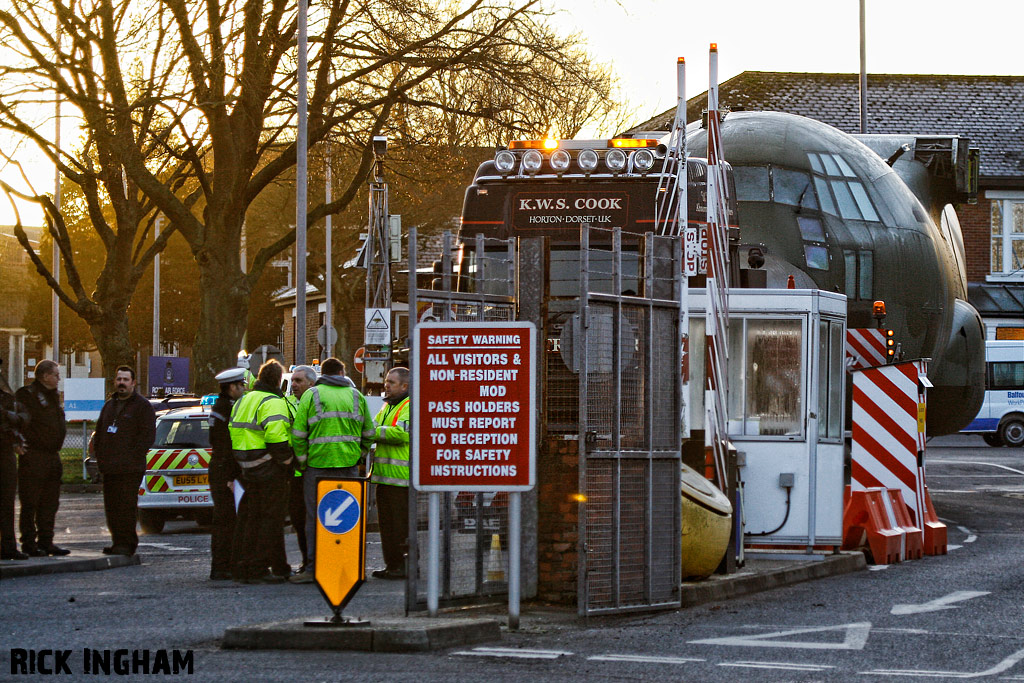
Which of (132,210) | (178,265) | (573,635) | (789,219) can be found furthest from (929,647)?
(178,265)

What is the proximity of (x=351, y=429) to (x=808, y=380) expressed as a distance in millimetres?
4898

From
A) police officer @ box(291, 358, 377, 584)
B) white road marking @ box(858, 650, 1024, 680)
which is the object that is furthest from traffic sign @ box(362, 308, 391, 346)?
white road marking @ box(858, 650, 1024, 680)

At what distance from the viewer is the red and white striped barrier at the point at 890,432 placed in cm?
1650

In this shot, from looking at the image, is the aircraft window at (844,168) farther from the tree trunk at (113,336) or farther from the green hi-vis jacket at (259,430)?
the tree trunk at (113,336)

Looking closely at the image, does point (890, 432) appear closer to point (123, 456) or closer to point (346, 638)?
point (123, 456)

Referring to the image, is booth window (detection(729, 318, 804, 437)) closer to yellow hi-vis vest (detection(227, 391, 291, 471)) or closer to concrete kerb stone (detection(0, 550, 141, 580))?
yellow hi-vis vest (detection(227, 391, 291, 471))

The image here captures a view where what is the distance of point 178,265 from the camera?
70.2 m

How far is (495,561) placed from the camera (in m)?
11.5

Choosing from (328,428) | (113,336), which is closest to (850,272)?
(328,428)

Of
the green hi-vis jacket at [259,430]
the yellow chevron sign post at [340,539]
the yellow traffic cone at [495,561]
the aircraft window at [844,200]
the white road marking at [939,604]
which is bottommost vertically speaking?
the white road marking at [939,604]

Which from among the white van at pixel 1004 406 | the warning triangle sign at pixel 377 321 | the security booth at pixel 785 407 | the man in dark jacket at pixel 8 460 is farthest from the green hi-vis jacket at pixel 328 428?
the white van at pixel 1004 406

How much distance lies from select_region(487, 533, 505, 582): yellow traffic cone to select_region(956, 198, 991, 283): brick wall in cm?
4481

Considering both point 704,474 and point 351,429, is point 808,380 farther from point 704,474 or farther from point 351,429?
point 351,429

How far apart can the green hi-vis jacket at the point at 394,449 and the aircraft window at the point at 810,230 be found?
800cm
